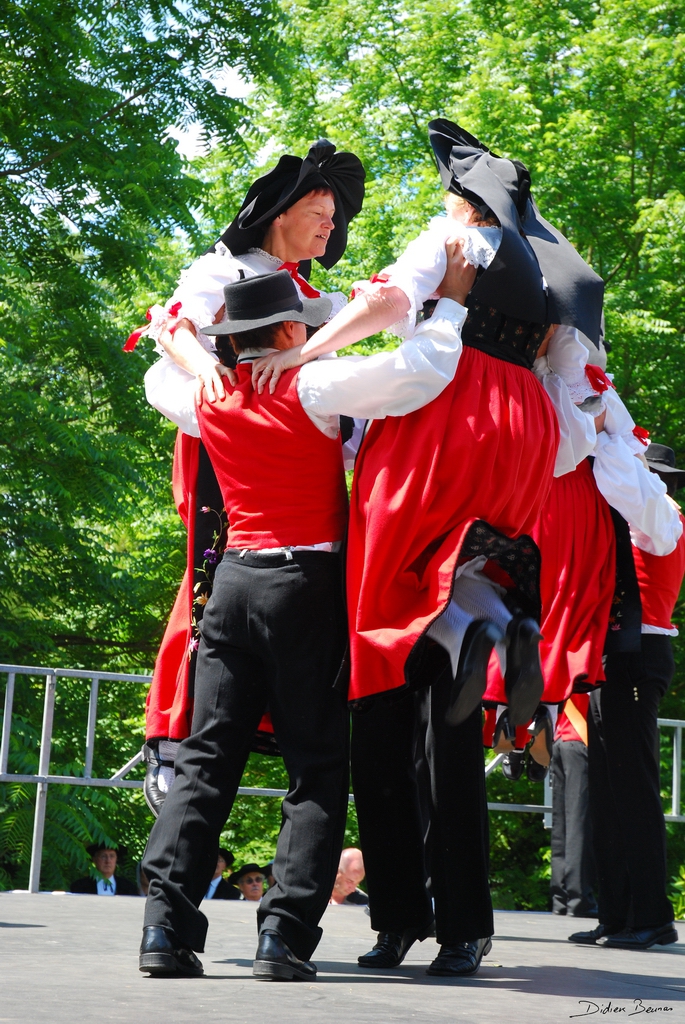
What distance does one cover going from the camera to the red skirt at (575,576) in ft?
12.3

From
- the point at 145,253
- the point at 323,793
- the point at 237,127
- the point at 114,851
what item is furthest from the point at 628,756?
the point at 237,127

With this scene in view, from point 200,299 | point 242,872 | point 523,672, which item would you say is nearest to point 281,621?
point 523,672

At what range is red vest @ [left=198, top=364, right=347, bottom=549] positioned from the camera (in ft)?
9.48

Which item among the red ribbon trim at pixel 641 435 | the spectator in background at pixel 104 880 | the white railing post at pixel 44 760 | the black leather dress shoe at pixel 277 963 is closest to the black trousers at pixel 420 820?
the black leather dress shoe at pixel 277 963

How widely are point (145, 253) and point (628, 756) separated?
27.3 ft

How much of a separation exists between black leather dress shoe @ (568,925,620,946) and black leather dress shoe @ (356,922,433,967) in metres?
1.17

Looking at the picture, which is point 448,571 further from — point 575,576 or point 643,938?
point 643,938

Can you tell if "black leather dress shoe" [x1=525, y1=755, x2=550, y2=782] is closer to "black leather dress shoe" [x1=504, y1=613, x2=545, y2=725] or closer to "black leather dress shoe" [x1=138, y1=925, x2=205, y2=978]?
"black leather dress shoe" [x1=504, y1=613, x2=545, y2=725]

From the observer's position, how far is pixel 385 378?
9.12 feet

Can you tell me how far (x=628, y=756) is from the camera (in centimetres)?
400

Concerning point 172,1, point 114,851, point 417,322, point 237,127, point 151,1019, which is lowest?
point 114,851

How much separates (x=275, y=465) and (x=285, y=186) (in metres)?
1.08

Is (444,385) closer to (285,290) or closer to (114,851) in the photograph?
(285,290)

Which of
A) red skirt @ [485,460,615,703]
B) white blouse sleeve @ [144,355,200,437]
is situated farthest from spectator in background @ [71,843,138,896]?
white blouse sleeve @ [144,355,200,437]
